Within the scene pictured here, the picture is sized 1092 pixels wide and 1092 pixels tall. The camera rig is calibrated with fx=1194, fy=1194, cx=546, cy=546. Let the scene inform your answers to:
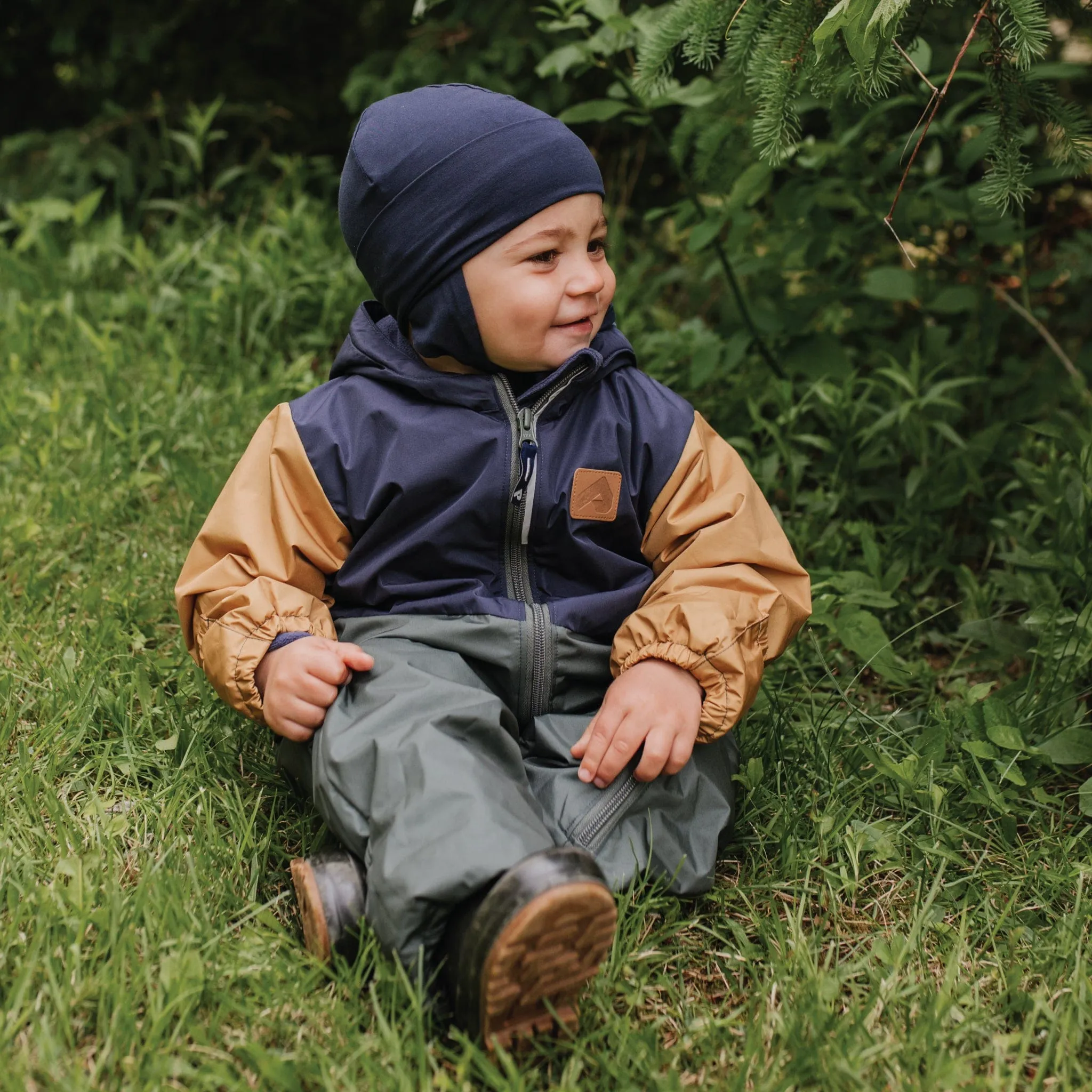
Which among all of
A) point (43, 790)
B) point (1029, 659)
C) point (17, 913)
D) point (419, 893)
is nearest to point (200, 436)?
point (43, 790)

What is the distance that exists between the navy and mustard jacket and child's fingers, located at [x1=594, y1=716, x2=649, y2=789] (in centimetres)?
12

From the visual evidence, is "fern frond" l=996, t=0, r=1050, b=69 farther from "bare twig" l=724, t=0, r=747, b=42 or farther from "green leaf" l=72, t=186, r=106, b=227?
"green leaf" l=72, t=186, r=106, b=227

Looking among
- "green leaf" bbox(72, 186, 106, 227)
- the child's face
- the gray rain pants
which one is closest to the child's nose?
the child's face

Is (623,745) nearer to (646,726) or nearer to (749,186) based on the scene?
(646,726)

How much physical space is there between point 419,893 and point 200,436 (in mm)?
1930

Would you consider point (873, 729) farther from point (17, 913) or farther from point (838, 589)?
point (17, 913)

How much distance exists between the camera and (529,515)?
6.76 feet

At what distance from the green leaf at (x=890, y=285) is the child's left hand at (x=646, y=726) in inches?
63.8

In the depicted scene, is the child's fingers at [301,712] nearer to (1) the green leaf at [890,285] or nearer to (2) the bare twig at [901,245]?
(2) the bare twig at [901,245]

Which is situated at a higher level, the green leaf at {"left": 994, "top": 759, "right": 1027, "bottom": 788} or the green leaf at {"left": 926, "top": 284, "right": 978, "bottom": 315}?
the green leaf at {"left": 926, "top": 284, "right": 978, "bottom": 315}

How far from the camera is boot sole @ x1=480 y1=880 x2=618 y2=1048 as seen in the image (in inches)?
59.2

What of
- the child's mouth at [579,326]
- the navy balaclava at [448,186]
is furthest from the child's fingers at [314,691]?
the child's mouth at [579,326]

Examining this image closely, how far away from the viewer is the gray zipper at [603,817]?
189cm

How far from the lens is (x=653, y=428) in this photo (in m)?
2.14
